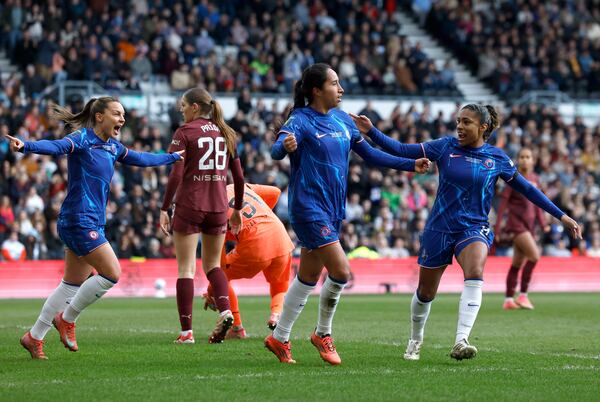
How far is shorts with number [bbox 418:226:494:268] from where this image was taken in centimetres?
969

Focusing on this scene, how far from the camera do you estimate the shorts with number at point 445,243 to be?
381 inches

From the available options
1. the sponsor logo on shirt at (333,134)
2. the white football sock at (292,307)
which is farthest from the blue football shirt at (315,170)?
the white football sock at (292,307)

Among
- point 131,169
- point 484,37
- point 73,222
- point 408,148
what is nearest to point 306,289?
point 408,148

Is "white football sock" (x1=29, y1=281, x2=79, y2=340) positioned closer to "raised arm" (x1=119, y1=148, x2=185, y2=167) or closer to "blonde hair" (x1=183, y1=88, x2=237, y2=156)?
"raised arm" (x1=119, y1=148, x2=185, y2=167)

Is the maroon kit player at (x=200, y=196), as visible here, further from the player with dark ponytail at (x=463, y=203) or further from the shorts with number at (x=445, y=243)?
the shorts with number at (x=445, y=243)

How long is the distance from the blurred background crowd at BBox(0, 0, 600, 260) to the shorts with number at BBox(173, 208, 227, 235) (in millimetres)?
12533

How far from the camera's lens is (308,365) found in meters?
9.48

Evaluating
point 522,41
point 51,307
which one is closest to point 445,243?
point 51,307

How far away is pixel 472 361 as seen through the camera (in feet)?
32.0

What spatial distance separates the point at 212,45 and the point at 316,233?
2222 centimetres

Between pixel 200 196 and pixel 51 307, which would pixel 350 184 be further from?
pixel 51 307

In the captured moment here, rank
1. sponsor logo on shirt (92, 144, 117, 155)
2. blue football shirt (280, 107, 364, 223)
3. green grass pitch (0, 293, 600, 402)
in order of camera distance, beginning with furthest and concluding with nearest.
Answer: sponsor logo on shirt (92, 144, 117, 155) → blue football shirt (280, 107, 364, 223) → green grass pitch (0, 293, 600, 402)

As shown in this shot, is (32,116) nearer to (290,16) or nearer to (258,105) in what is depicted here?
(258,105)

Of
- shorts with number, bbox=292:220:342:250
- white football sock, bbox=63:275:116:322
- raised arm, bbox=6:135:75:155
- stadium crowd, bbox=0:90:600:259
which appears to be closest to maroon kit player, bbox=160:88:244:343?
white football sock, bbox=63:275:116:322
